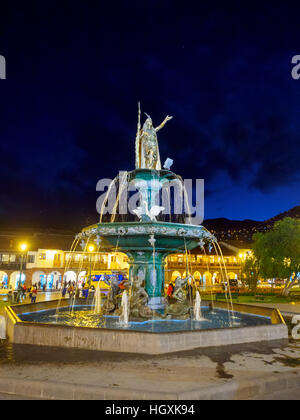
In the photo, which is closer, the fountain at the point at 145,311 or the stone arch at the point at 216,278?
the fountain at the point at 145,311

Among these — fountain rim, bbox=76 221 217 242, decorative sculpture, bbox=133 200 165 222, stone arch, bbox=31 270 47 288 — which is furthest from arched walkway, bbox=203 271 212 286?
fountain rim, bbox=76 221 217 242

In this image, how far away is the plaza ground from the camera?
4.25m

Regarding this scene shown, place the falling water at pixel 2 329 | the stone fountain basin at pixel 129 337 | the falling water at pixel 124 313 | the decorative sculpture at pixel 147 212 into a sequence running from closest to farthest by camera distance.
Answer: the stone fountain basin at pixel 129 337 < the falling water at pixel 2 329 < the falling water at pixel 124 313 < the decorative sculpture at pixel 147 212

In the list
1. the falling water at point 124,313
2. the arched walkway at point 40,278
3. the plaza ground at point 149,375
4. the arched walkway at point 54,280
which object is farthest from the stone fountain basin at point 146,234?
the arched walkway at point 54,280

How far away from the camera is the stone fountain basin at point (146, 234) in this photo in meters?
9.89

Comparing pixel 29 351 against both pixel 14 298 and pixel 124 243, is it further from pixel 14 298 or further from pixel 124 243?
pixel 14 298

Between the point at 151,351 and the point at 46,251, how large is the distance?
40306 millimetres

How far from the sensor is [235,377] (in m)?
4.80

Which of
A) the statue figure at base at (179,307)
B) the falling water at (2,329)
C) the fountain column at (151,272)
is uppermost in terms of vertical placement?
the fountain column at (151,272)

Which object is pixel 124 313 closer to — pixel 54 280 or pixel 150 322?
pixel 150 322

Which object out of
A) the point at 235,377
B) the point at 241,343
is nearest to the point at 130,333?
the point at 235,377

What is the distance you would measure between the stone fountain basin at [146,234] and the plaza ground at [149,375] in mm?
4252

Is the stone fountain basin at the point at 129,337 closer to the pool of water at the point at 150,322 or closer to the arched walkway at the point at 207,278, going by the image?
the pool of water at the point at 150,322

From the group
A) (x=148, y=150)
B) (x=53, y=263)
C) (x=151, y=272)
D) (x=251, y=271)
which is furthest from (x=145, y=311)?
(x=53, y=263)
